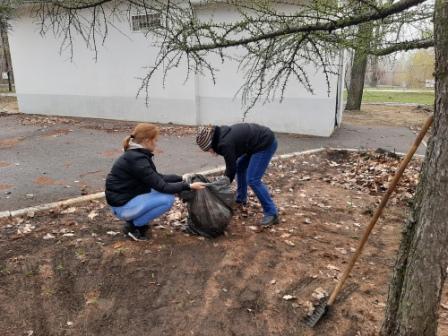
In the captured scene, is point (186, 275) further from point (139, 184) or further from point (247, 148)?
point (247, 148)

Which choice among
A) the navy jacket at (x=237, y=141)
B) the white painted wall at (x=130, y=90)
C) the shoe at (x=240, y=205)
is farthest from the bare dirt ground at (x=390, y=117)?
the navy jacket at (x=237, y=141)

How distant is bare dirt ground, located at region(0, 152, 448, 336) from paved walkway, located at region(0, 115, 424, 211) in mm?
1247

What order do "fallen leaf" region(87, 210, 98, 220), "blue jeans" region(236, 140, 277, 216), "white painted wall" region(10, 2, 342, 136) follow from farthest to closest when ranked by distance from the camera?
"white painted wall" region(10, 2, 342, 136) < "fallen leaf" region(87, 210, 98, 220) < "blue jeans" region(236, 140, 277, 216)

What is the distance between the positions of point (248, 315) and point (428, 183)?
1.70 meters

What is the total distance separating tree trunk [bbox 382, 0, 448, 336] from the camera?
2.20 meters

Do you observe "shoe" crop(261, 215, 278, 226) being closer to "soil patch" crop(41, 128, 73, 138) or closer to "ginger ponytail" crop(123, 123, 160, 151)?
"ginger ponytail" crop(123, 123, 160, 151)

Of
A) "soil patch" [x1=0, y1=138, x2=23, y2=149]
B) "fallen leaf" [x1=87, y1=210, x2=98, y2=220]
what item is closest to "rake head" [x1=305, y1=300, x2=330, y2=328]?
"fallen leaf" [x1=87, y1=210, x2=98, y2=220]

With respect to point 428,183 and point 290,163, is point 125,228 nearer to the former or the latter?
point 428,183

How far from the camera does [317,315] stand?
10.2ft

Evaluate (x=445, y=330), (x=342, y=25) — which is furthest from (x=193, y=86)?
(x=445, y=330)

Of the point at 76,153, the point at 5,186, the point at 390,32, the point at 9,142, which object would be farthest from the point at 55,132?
the point at 390,32

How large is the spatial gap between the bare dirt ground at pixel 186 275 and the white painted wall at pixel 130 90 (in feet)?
19.8

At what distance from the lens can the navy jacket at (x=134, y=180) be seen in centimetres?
381

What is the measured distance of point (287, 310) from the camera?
10.6 feet
